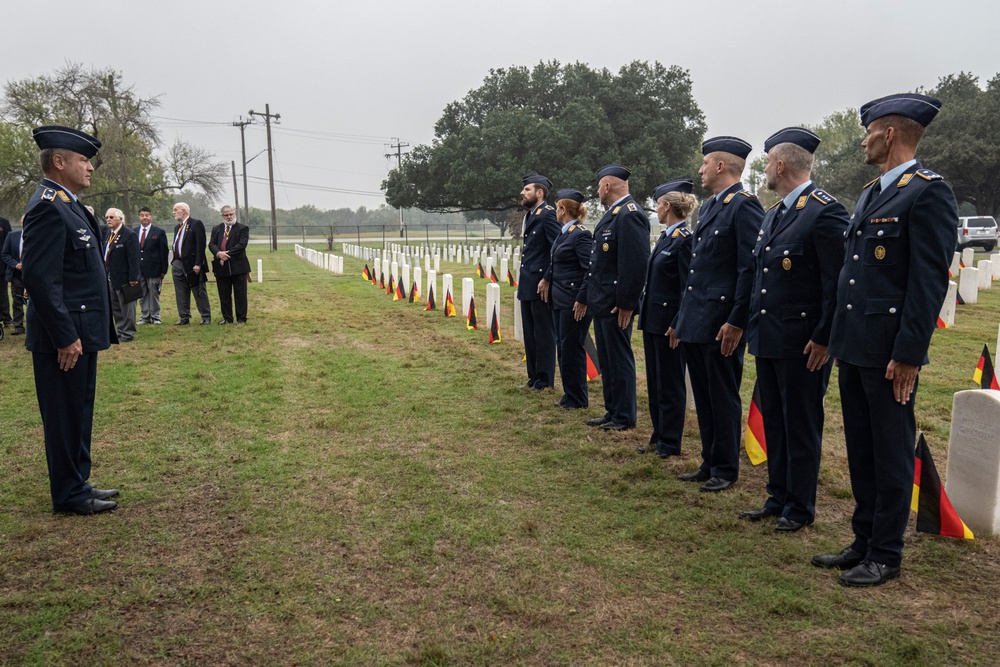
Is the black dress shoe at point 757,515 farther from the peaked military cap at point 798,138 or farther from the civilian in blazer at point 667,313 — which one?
the peaked military cap at point 798,138

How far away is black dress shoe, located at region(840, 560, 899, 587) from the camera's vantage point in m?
3.86

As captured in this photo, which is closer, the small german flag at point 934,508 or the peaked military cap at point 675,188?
the small german flag at point 934,508

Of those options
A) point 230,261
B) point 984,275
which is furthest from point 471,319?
point 984,275

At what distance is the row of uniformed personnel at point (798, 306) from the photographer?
12.2 feet

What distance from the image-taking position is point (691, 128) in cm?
4447

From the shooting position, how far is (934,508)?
443 centimetres

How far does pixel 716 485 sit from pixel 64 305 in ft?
14.2

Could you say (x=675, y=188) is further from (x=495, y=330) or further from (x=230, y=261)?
(x=230, y=261)

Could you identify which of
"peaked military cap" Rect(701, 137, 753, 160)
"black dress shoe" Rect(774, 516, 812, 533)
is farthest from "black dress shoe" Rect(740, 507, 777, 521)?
"peaked military cap" Rect(701, 137, 753, 160)

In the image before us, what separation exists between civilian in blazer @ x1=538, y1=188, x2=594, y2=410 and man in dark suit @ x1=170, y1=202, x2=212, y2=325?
7.45 m

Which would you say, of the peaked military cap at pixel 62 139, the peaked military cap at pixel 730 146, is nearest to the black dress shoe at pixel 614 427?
the peaked military cap at pixel 730 146

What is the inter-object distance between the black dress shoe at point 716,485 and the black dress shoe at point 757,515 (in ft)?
1.68

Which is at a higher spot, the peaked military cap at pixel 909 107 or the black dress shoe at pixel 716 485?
the peaked military cap at pixel 909 107

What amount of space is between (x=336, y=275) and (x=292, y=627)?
24642 millimetres
